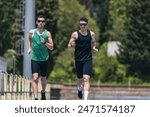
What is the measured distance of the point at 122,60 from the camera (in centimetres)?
6094

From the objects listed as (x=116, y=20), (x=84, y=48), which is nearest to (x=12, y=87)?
(x=84, y=48)

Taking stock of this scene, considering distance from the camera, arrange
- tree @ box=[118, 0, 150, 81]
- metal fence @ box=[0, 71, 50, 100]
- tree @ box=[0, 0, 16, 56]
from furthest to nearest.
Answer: tree @ box=[118, 0, 150, 81]
tree @ box=[0, 0, 16, 56]
metal fence @ box=[0, 71, 50, 100]

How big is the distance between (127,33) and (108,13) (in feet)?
49.3

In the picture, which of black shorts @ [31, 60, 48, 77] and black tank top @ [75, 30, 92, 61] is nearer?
black tank top @ [75, 30, 92, 61]

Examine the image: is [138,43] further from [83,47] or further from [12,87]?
[83,47]

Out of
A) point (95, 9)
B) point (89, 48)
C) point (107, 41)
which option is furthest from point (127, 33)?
point (89, 48)

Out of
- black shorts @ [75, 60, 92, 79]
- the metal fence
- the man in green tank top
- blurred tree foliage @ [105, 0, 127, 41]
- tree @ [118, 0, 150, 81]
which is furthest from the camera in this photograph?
blurred tree foliage @ [105, 0, 127, 41]

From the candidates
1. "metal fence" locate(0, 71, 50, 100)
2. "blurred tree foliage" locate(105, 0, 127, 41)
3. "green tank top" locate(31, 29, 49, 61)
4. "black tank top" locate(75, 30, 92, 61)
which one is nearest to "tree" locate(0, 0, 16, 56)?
"blurred tree foliage" locate(105, 0, 127, 41)

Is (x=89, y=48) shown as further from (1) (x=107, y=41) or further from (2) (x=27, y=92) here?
(1) (x=107, y=41)

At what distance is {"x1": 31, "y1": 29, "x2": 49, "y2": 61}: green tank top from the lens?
60.0 feet

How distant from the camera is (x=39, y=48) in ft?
60.3

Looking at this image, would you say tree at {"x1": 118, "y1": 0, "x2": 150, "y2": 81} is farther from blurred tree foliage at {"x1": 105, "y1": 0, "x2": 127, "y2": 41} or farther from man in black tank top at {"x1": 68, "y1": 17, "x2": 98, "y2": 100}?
man in black tank top at {"x1": 68, "y1": 17, "x2": 98, "y2": 100}

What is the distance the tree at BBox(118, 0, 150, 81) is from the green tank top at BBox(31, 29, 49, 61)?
41.5m

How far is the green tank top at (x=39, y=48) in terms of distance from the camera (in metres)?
18.3
